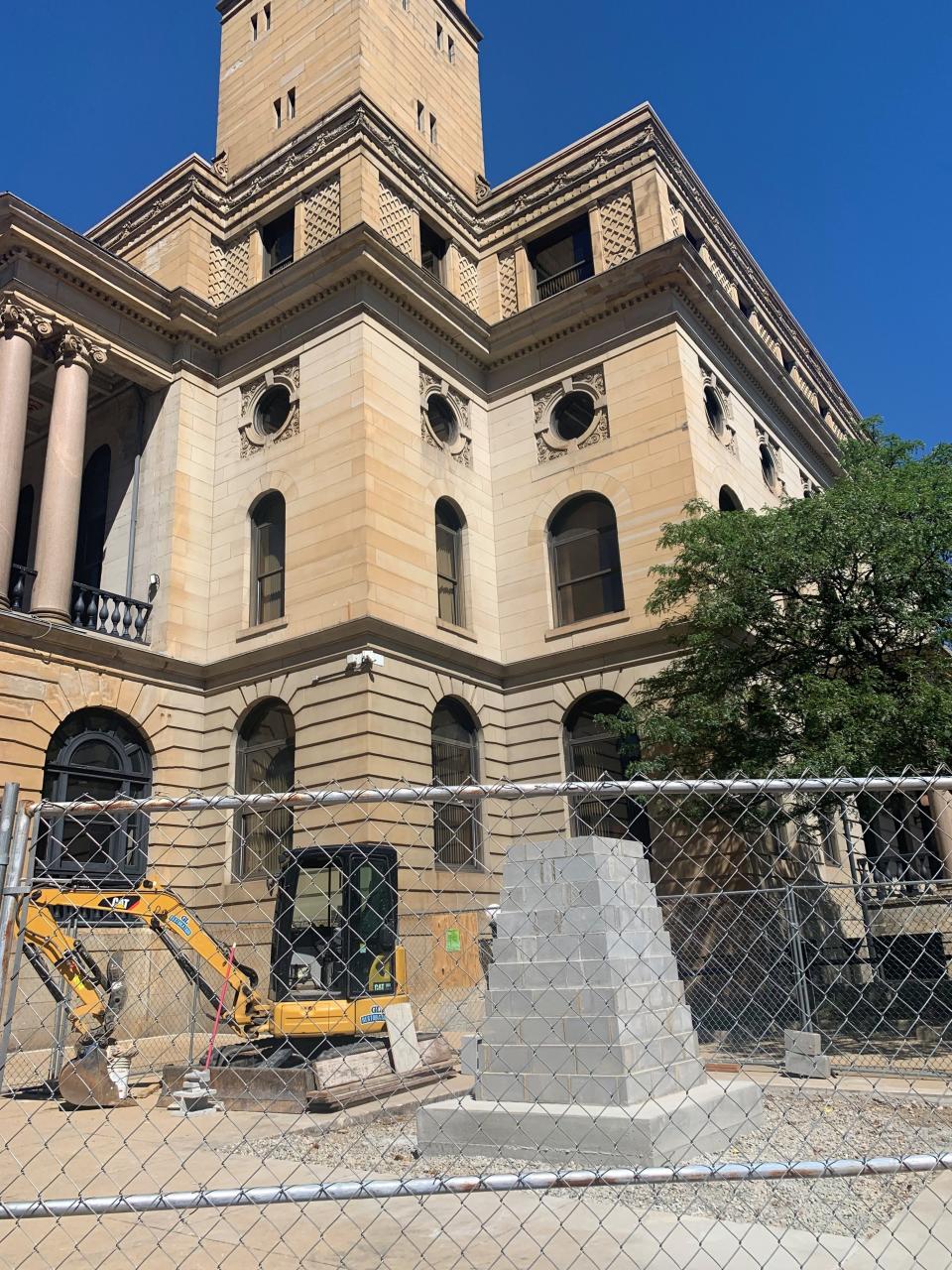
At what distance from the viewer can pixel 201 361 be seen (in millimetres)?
25328

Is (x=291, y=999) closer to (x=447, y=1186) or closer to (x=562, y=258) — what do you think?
(x=447, y=1186)

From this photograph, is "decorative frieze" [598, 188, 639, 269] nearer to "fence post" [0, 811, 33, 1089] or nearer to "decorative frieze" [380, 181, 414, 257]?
"decorative frieze" [380, 181, 414, 257]

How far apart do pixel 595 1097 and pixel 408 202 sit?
24.1 meters

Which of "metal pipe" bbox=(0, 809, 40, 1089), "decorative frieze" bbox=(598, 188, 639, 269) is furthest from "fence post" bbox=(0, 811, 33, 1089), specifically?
"decorative frieze" bbox=(598, 188, 639, 269)

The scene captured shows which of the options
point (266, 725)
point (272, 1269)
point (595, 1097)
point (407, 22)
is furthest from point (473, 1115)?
point (407, 22)

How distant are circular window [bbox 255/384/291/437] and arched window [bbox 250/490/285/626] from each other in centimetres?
194

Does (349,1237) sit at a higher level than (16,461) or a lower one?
lower

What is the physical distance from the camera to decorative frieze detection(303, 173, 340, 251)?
80.2 feet

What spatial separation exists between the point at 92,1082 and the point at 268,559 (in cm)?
1375

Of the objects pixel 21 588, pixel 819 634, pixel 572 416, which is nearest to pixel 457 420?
pixel 572 416

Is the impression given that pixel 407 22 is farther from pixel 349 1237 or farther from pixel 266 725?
pixel 349 1237

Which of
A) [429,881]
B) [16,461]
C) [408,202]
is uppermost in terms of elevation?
[408,202]

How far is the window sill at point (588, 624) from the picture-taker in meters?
22.5

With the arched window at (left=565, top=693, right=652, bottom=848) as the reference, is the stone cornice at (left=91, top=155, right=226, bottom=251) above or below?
above
